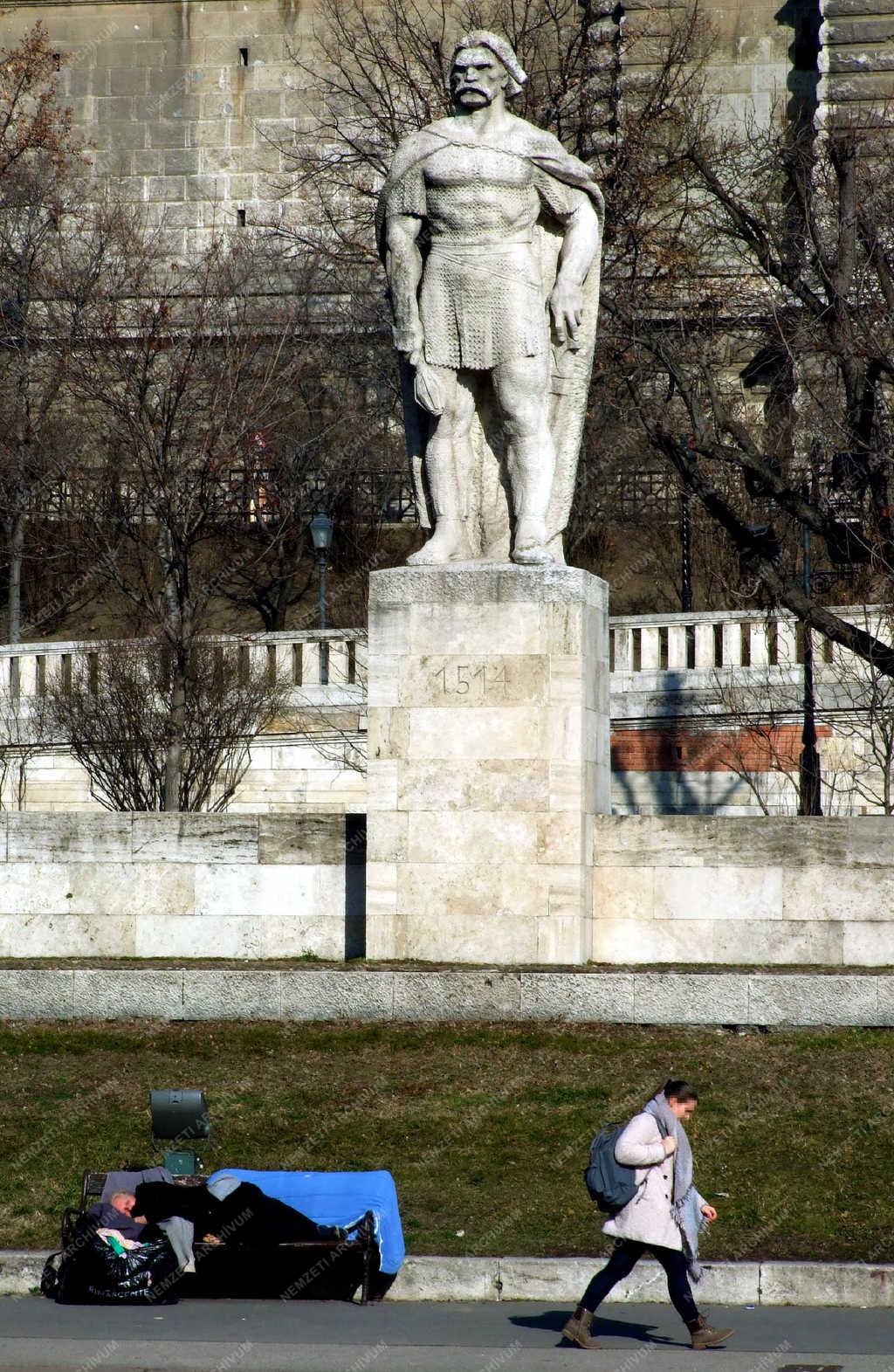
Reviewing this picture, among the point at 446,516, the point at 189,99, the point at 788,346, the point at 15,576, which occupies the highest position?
the point at 189,99

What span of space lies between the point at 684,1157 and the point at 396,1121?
10.5 ft

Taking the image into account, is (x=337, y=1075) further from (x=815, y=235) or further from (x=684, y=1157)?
(x=815, y=235)

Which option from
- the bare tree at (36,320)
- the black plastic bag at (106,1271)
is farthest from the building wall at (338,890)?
the bare tree at (36,320)

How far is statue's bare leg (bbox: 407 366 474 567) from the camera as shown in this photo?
15219 mm

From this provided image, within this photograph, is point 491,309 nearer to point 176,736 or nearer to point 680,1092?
point 680,1092

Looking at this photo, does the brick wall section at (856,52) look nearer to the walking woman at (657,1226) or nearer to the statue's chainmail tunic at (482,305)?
the statue's chainmail tunic at (482,305)

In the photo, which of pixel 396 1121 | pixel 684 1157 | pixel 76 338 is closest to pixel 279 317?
pixel 76 338

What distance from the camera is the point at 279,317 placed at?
124 ft

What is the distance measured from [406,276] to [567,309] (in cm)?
121

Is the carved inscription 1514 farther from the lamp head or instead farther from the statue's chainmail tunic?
the lamp head

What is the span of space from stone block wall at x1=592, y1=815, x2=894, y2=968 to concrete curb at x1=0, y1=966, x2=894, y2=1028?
2.26ft

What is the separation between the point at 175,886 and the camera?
50.8 feet

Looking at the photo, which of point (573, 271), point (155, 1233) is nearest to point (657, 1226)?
point (155, 1233)

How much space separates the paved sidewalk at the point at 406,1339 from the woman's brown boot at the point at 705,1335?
56mm
